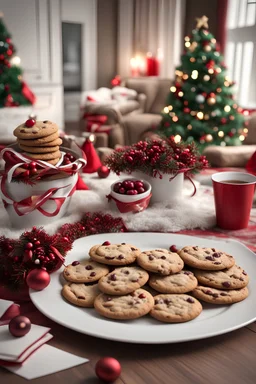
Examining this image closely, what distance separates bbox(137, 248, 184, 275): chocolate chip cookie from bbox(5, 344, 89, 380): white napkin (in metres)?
0.21

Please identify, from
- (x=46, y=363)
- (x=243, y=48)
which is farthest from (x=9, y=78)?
(x=46, y=363)

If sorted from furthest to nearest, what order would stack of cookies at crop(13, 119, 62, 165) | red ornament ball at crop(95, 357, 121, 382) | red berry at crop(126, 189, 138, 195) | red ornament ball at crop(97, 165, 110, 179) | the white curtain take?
the white curtain < red ornament ball at crop(97, 165, 110, 179) < red berry at crop(126, 189, 138, 195) < stack of cookies at crop(13, 119, 62, 165) < red ornament ball at crop(95, 357, 121, 382)

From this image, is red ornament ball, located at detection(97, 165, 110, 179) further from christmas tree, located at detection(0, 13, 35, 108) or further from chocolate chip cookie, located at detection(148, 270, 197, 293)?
christmas tree, located at detection(0, 13, 35, 108)

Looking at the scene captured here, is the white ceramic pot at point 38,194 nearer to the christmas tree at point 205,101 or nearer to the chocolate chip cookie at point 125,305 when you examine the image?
the chocolate chip cookie at point 125,305

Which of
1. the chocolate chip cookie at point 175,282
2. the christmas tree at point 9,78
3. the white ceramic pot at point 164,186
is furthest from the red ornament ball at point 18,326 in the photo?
the christmas tree at point 9,78

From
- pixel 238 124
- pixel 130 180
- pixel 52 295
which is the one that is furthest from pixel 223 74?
pixel 52 295

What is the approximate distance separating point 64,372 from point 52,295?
17 centimetres

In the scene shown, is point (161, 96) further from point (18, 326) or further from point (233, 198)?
point (18, 326)

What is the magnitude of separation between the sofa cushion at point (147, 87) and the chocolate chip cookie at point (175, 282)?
510cm

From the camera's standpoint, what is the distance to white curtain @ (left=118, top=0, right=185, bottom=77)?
19.9ft

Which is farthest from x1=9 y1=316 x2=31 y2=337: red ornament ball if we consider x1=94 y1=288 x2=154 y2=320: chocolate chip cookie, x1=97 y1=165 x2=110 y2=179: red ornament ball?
x1=97 y1=165 x2=110 y2=179: red ornament ball

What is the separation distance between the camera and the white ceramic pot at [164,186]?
4.13 feet

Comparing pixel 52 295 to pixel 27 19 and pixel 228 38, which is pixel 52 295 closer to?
pixel 228 38

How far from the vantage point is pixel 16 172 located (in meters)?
1.04
